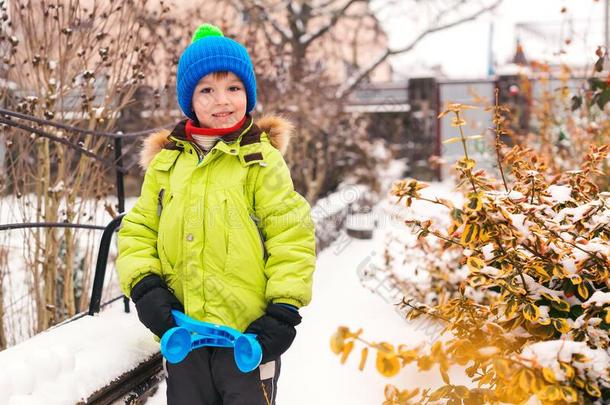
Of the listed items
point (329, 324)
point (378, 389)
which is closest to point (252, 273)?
point (378, 389)

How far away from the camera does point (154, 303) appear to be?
1.71m

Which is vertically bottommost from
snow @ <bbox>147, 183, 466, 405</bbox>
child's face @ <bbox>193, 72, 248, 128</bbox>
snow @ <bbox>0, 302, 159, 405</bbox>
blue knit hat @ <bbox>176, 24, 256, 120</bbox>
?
snow @ <bbox>147, 183, 466, 405</bbox>

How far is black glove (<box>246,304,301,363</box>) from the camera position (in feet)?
5.36

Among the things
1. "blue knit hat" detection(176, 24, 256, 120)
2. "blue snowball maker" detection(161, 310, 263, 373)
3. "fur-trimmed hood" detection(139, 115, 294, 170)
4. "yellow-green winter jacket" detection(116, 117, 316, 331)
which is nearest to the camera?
"blue snowball maker" detection(161, 310, 263, 373)

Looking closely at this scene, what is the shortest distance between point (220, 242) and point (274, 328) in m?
0.32

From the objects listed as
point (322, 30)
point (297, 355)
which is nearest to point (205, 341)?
point (297, 355)

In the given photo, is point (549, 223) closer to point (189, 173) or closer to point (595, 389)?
point (595, 389)

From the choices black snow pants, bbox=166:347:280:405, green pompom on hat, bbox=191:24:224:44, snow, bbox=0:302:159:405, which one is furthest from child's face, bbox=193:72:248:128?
snow, bbox=0:302:159:405

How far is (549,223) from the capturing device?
66.2 inches

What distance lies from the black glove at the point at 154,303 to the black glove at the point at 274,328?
26cm

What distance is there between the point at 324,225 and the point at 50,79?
3272 millimetres

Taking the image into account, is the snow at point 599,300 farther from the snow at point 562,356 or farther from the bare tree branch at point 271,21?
the bare tree branch at point 271,21

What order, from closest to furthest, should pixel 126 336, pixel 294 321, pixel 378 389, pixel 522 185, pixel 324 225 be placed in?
pixel 294 321
pixel 522 185
pixel 126 336
pixel 378 389
pixel 324 225

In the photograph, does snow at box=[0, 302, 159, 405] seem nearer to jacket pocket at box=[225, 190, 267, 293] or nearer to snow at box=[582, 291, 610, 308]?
jacket pocket at box=[225, 190, 267, 293]
